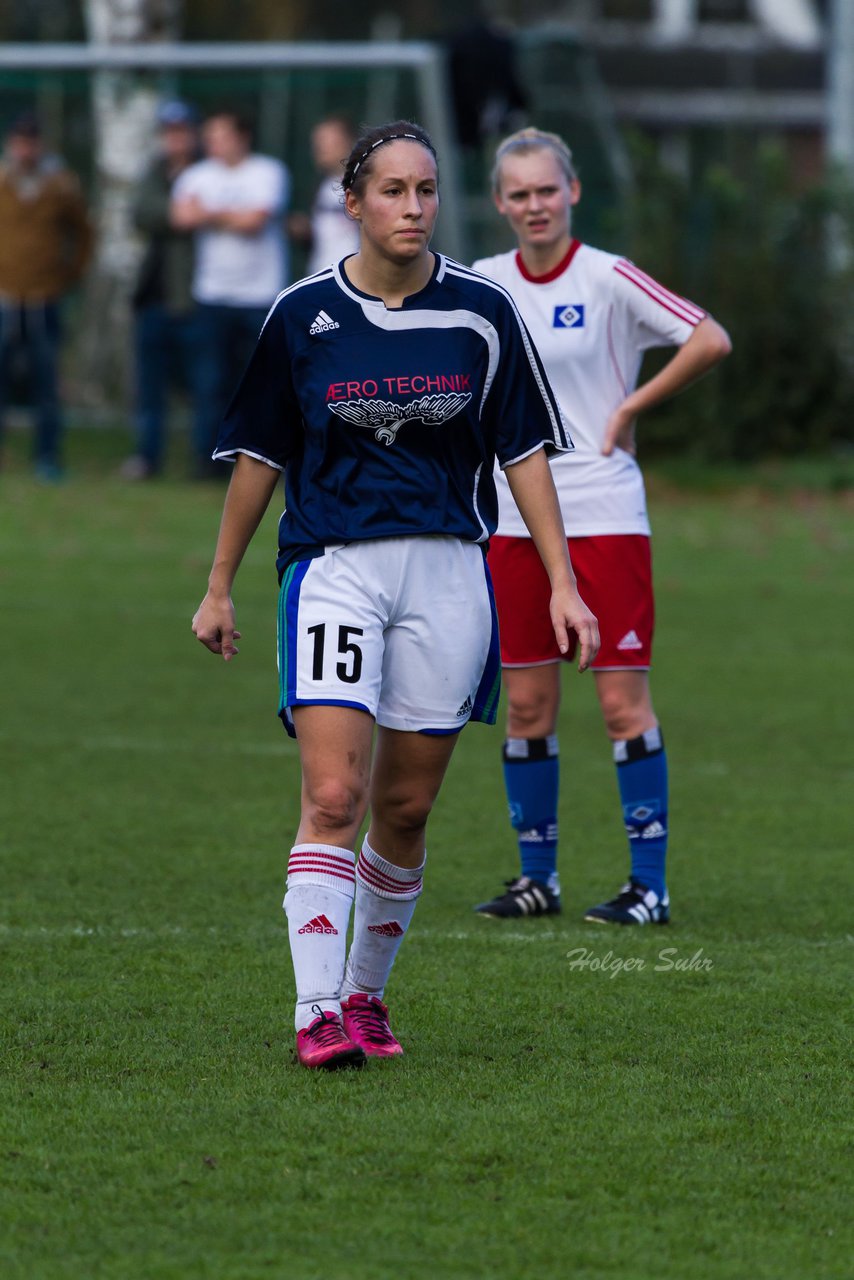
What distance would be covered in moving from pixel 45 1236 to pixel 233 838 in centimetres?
390

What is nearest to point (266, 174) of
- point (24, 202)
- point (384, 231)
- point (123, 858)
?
point (24, 202)

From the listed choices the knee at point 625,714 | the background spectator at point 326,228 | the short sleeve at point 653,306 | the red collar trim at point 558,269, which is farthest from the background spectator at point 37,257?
the knee at point 625,714

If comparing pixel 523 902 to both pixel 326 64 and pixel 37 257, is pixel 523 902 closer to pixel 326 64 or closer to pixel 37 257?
pixel 37 257

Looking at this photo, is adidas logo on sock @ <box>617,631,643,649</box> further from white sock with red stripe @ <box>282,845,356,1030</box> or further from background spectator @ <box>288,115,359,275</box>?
background spectator @ <box>288,115,359,275</box>

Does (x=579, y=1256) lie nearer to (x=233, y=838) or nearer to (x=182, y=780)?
(x=233, y=838)

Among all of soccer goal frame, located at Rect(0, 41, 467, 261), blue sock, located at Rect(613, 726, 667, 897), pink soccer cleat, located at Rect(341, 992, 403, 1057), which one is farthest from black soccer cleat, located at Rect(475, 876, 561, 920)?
soccer goal frame, located at Rect(0, 41, 467, 261)

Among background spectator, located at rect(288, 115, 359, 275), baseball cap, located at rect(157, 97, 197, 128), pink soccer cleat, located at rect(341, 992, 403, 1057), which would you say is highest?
baseball cap, located at rect(157, 97, 197, 128)

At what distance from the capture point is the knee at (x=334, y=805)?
499cm

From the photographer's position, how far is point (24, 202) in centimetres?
1956

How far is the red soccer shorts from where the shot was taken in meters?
6.92

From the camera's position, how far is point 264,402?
16.8 feet

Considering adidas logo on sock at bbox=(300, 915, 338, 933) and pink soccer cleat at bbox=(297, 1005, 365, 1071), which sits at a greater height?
adidas logo on sock at bbox=(300, 915, 338, 933)

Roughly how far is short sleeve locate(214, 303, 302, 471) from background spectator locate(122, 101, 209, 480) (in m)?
14.1

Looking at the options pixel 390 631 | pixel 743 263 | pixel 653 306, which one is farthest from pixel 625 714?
pixel 743 263
